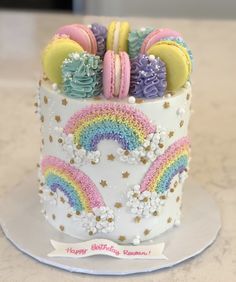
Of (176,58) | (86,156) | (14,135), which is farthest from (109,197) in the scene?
(14,135)

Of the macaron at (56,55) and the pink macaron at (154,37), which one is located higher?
the pink macaron at (154,37)

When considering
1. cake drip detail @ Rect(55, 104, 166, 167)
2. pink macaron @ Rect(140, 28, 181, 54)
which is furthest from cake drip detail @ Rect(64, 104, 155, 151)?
pink macaron @ Rect(140, 28, 181, 54)

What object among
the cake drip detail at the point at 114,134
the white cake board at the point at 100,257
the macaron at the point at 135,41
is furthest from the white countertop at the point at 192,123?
the macaron at the point at 135,41

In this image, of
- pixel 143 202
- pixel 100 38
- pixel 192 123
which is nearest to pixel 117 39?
pixel 100 38

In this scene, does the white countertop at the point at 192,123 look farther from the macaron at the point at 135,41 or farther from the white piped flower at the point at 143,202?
the macaron at the point at 135,41

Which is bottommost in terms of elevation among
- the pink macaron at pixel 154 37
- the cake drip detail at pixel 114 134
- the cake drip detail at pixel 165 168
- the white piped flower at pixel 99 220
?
the white piped flower at pixel 99 220

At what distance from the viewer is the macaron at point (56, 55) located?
2.63 feet

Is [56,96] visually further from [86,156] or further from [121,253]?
[121,253]

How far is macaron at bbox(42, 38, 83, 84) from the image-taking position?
80 centimetres

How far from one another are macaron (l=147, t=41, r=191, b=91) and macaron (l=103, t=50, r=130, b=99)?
0.17 ft

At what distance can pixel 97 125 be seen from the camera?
78cm

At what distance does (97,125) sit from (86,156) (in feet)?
0.16

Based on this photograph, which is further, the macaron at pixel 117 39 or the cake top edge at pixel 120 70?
the macaron at pixel 117 39

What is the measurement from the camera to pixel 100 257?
809 millimetres
